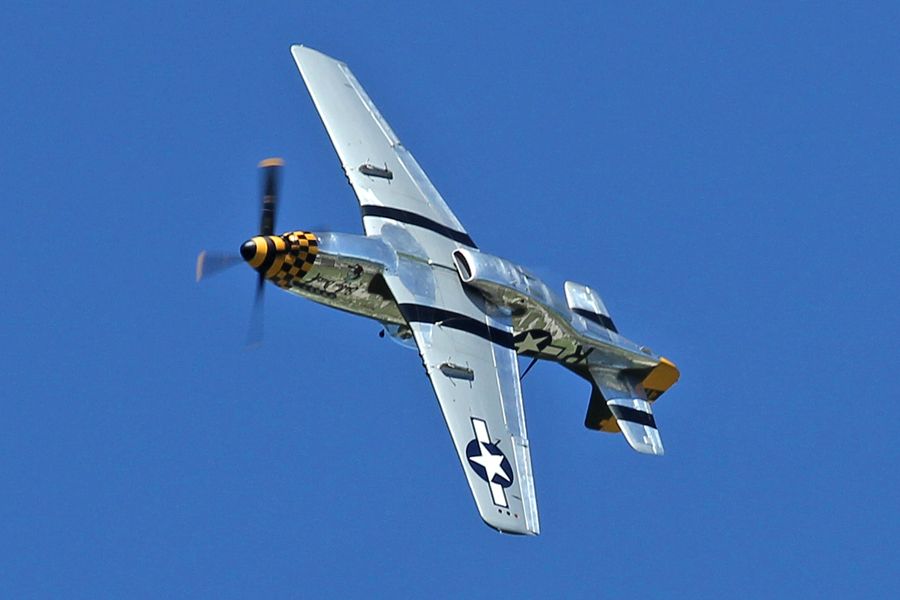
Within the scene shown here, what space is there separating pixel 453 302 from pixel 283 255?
3.60 meters

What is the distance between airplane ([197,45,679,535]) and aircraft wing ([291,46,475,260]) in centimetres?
4

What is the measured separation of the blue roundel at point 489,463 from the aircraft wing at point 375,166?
14.8 feet

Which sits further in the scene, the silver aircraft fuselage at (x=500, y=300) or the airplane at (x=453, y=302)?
the silver aircraft fuselage at (x=500, y=300)

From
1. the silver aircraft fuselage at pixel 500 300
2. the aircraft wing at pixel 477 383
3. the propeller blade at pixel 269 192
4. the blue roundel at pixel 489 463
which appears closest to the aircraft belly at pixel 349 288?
the silver aircraft fuselage at pixel 500 300

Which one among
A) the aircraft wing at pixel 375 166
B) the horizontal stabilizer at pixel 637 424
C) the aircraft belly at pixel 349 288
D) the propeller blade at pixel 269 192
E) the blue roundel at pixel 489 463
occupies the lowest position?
the blue roundel at pixel 489 463

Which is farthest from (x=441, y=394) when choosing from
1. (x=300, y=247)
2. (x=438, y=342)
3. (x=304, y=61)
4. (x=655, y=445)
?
(x=304, y=61)

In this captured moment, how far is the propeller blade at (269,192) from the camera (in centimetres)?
3462

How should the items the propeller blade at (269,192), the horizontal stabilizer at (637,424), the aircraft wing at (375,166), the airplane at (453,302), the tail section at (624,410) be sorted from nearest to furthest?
the airplane at (453,302) < the propeller blade at (269,192) < the aircraft wing at (375,166) < the horizontal stabilizer at (637,424) < the tail section at (624,410)

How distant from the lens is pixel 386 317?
36156 mm

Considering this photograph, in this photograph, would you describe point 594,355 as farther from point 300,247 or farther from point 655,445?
point 300,247

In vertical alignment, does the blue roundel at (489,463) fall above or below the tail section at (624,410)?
below

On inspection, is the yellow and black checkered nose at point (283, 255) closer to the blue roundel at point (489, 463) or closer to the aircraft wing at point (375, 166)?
the aircraft wing at point (375, 166)

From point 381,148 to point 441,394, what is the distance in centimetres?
730

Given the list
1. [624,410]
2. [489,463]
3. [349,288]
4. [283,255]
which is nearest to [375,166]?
Answer: [349,288]
